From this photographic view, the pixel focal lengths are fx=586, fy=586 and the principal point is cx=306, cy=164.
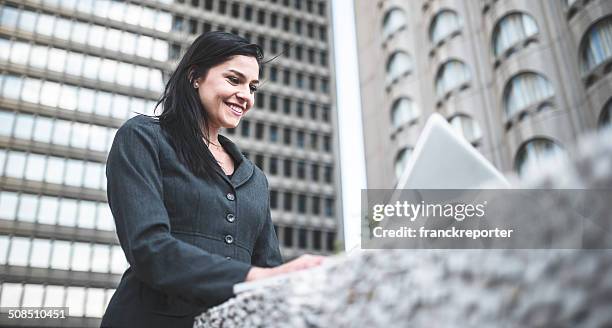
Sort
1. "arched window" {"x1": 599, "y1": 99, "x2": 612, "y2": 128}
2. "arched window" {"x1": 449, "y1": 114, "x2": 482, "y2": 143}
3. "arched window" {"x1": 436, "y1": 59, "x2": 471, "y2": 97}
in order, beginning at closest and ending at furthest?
"arched window" {"x1": 599, "y1": 99, "x2": 612, "y2": 128}
"arched window" {"x1": 449, "y1": 114, "x2": 482, "y2": 143}
"arched window" {"x1": 436, "y1": 59, "x2": 471, "y2": 97}

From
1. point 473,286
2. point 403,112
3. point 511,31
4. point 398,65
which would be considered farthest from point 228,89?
point 398,65

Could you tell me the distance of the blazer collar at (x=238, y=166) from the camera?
1.66 meters

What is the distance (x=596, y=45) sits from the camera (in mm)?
17406

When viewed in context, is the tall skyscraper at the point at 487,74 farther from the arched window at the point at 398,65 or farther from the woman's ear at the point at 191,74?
the woman's ear at the point at 191,74

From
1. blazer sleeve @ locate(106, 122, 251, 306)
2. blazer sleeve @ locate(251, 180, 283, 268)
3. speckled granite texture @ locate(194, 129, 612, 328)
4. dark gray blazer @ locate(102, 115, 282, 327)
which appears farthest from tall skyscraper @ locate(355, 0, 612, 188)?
speckled granite texture @ locate(194, 129, 612, 328)

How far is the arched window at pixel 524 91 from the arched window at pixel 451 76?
106 inches

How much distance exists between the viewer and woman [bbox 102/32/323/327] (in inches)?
48.8

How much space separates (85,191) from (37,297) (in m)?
7.42

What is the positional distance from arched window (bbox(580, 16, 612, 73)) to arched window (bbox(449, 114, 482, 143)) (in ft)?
17.2

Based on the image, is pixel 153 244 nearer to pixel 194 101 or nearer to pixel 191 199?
pixel 191 199

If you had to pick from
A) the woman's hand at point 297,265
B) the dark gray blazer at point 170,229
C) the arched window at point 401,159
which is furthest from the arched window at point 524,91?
the woman's hand at point 297,265

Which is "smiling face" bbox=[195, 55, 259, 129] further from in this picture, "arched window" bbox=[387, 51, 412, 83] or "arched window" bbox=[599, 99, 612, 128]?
"arched window" bbox=[387, 51, 412, 83]

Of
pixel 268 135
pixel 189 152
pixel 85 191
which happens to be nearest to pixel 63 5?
pixel 85 191

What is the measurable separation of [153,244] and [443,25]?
25790mm
